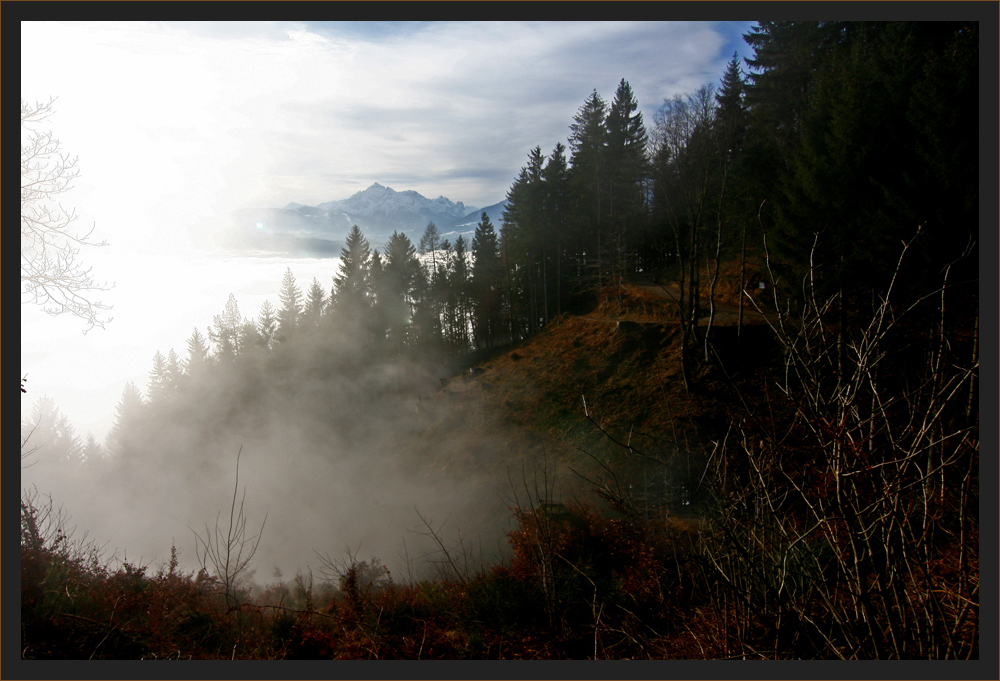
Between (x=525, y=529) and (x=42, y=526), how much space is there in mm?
7409

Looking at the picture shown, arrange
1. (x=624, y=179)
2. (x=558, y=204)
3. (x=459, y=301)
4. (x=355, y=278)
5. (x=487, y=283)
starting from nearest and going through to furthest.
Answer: (x=624, y=179) → (x=558, y=204) → (x=355, y=278) → (x=487, y=283) → (x=459, y=301)

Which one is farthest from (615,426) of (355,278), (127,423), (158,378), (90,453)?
(158,378)

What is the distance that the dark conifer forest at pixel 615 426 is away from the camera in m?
2.36

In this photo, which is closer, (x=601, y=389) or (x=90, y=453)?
(x=601, y=389)

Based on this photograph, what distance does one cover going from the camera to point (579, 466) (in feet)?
34.4

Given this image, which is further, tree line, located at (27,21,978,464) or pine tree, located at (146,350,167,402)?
pine tree, located at (146,350,167,402)

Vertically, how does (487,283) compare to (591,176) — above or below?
below

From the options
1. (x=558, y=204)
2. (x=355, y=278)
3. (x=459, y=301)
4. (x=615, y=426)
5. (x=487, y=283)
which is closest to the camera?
(x=615, y=426)

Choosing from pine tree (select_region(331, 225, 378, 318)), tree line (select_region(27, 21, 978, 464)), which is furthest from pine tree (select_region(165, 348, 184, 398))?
pine tree (select_region(331, 225, 378, 318))

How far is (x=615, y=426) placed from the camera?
4.54 m

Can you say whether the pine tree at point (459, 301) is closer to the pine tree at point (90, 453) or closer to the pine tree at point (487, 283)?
the pine tree at point (487, 283)

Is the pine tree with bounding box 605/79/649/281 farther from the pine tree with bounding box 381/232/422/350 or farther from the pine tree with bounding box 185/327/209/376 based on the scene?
the pine tree with bounding box 185/327/209/376

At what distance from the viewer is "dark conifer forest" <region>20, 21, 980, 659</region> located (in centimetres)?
236

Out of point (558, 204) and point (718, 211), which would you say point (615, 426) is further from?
point (558, 204)
